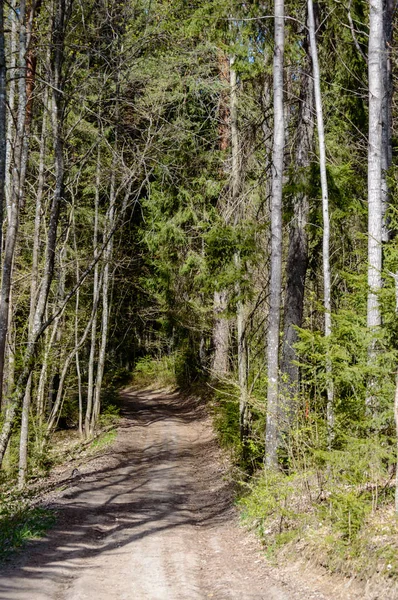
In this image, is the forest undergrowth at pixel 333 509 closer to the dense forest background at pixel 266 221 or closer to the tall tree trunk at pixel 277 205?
the dense forest background at pixel 266 221

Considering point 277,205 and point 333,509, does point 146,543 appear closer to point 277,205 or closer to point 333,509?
point 333,509

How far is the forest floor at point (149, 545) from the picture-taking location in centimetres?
678

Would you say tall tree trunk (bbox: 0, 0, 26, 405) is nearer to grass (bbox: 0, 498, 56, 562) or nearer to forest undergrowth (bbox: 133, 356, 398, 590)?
grass (bbox: 0, 498, 56, 562)

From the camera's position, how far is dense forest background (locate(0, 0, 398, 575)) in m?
7.62

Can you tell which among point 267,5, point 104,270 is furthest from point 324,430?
point 104,270

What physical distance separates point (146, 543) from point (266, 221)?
7157 millimetres

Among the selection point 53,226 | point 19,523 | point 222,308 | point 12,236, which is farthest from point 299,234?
point 222,308

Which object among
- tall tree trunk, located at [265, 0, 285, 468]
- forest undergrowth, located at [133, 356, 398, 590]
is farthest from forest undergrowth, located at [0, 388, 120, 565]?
tall tree trunk, located at [265, 0, 285, 468]

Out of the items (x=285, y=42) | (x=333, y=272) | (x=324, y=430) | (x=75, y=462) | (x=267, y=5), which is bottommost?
(x=75, y=462)

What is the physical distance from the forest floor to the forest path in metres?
0.01

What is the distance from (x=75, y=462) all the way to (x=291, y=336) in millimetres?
7656

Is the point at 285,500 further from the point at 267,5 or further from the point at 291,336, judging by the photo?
the point at 267,5

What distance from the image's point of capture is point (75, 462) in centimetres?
1630

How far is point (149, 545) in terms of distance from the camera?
892 cm
